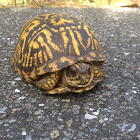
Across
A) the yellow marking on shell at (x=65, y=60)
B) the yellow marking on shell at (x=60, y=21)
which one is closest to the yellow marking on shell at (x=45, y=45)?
the yellow marking on shell at (x=65, y=60)

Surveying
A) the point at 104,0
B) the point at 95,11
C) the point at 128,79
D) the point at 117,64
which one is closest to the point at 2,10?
the point at 95,11

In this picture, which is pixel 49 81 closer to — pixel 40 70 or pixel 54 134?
pixel 40 70

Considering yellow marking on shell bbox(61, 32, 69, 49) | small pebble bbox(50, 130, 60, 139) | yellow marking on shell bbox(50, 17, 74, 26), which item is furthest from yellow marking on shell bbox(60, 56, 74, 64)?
small pebble bbox(50, 130, 60, 139)

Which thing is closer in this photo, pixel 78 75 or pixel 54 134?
pixel 54 134

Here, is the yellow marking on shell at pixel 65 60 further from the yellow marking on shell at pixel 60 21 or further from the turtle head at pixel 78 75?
the yellow marking on shell at pixel 60 21

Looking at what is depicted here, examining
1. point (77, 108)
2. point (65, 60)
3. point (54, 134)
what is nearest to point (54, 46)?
point (65, 60)

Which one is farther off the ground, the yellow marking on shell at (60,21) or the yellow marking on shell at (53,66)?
Answer: the yellow marking on shell at (60,21)

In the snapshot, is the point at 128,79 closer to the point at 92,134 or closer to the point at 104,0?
the point at 92,134

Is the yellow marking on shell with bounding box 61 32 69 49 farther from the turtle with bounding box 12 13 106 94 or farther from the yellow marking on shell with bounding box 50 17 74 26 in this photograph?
the yellow marking on shell with bounding box 50 17 74 26
